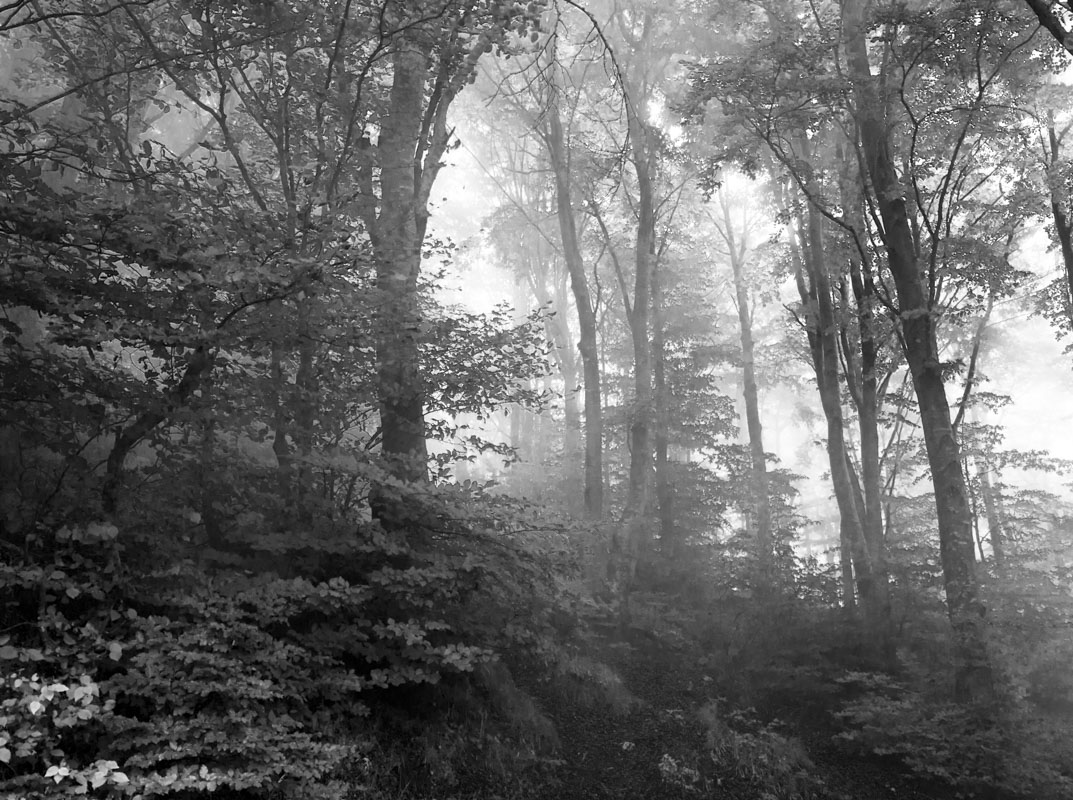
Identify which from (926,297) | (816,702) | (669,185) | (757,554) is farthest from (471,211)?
(816,702)

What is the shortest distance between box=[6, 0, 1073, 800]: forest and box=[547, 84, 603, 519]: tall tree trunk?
0.12 metres

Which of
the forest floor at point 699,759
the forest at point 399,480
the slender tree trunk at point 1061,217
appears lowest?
the forest floor at point 699,759

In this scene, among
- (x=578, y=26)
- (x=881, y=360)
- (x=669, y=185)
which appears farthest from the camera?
(x=578, y=26)

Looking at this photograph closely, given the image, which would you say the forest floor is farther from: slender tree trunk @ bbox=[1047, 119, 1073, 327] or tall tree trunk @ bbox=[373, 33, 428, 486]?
slender tree trunk @ bbox=[1047, 119, 1073, 327]

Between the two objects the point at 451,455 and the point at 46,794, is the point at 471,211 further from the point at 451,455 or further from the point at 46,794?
the point at 46,794

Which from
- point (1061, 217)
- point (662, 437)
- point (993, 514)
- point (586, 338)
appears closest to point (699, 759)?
point (586, 338)

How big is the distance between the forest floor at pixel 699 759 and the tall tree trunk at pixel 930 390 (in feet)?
4.47

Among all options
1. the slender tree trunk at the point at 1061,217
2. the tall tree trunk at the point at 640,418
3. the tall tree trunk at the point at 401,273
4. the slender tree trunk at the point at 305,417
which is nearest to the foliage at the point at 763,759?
the tall tree trunk at the point at 640,418

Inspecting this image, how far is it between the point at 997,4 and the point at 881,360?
5346mm

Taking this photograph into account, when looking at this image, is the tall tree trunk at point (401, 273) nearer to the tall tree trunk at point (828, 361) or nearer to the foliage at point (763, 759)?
the foliage at point (763, 759)

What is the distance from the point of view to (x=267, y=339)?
14.0 feet

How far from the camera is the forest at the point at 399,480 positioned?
3656mm

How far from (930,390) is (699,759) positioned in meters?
4.82

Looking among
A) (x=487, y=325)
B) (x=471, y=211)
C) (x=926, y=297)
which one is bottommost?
(x=487, y=325)
